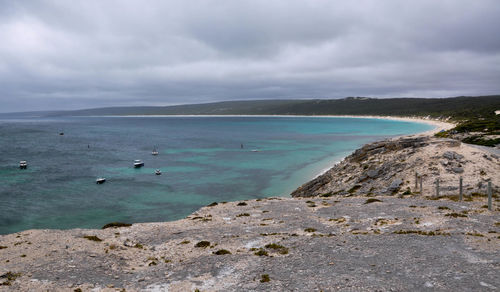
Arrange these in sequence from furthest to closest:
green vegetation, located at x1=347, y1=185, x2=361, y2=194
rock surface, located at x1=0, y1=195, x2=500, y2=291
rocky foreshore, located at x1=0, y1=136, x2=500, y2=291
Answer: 1. green vegetation, located at x1=347, y1=185, x2=361, y2=194
2. rocky foreshore, located at x1=0, y1=136, x2=500, y2=291
3. rock surface, located at x1=0, y1=195, x2=500, y2=291

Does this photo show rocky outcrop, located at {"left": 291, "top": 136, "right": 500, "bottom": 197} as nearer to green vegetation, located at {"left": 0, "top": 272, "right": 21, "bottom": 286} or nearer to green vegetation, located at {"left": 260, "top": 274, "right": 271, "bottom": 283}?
green vegetation, located at {"left": 260, "top": 274, "right": 271, "bottom": 283}

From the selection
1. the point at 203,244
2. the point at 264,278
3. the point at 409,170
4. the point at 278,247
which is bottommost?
the point at 203,244

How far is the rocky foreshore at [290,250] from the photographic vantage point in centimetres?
1429

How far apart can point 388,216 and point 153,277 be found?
56.0 ft

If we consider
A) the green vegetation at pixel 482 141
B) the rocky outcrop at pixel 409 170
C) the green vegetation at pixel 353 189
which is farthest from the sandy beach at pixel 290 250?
the green vegetation at pixel 482 141

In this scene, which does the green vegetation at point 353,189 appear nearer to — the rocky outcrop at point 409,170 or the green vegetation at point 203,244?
the rocky outcrop at point 409,170

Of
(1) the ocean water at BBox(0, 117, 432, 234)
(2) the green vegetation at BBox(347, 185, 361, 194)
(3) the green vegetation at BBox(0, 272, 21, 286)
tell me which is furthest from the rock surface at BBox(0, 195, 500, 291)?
(1) the ocean water at BBox(0, 117, 432, 234)

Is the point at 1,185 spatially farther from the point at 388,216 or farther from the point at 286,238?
the point at 388,216

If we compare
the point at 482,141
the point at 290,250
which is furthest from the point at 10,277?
the point at 482,141

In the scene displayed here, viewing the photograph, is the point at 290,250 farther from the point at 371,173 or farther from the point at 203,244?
the point at 371,173

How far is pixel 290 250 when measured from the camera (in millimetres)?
18219

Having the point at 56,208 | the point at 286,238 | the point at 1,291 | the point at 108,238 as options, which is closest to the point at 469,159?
the point at 286,238

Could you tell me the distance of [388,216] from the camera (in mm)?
24312

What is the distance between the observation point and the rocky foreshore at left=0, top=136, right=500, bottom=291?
14.3 metres
